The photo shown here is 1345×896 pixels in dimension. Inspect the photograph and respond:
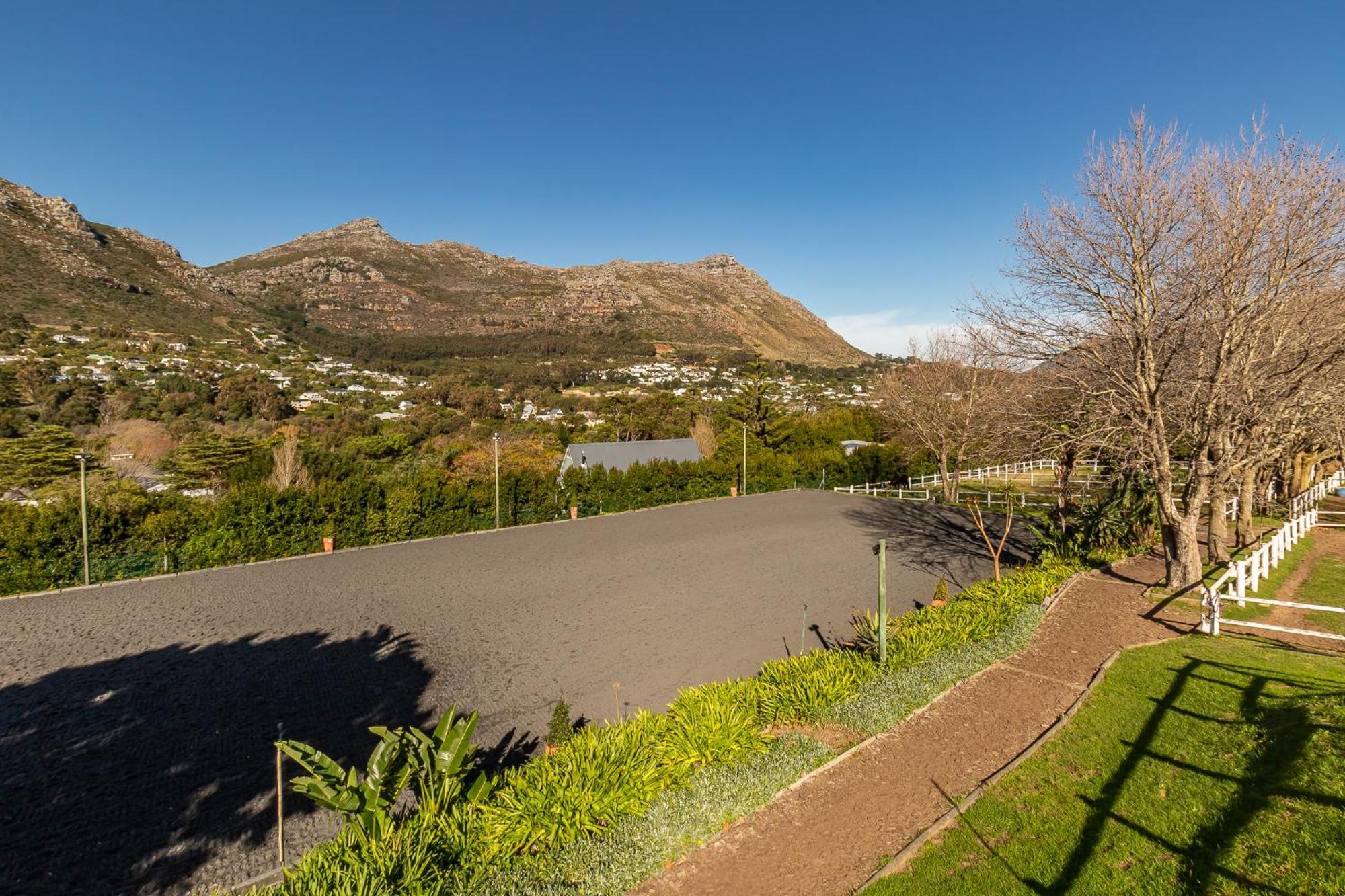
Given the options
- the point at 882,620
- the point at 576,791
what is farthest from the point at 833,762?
the point at 576,791

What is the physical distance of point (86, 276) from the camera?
182ft

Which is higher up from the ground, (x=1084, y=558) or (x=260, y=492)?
(x=260, y=492)

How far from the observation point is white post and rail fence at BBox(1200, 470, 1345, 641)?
710 centimetres

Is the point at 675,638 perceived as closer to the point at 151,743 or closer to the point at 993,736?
the point at 993,736

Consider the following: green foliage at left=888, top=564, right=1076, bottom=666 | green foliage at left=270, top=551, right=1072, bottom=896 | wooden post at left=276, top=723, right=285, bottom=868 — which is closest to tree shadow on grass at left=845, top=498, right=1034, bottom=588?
green foliage at left=888, top=564, right=1076, bottom=666

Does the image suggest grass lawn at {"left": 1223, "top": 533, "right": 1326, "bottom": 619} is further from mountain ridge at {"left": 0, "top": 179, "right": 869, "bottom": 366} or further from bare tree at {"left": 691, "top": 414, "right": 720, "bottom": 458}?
mountain ridge at {"left": 0, "top": 179, "right": 869, "bottom": 366}

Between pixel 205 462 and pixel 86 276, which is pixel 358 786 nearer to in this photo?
pixel 205 462

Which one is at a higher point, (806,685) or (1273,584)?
(1273,584)

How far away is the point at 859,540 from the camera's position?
58.3ft

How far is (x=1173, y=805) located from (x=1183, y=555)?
7.39 m

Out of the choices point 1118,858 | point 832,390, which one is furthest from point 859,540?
point 832,390

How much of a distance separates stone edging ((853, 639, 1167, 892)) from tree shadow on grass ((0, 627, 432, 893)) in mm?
5002

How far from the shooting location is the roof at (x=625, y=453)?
3319 cm

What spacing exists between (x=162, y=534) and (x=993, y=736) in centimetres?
1864
